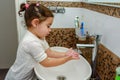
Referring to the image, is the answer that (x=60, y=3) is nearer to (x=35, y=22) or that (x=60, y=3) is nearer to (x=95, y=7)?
(x=95, y=7)

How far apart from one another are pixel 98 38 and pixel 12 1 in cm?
211

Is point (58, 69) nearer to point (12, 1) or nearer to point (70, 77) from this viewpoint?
point (70, 77)

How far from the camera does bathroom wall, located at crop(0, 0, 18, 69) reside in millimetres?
2752

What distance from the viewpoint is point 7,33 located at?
2.85 metres

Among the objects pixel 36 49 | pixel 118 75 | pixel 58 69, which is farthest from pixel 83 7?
pixel 118 75

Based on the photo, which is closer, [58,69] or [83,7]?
[58,69]

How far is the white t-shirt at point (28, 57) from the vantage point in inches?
40.6

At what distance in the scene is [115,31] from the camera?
0.88 m

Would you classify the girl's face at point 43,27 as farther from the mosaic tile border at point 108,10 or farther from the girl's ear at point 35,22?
the mosaic tile border at point 108,10

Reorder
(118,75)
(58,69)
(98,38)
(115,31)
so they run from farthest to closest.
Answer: (58,69) < (98,38) < (115,31) < (118,75)

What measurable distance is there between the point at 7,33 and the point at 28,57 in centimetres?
190

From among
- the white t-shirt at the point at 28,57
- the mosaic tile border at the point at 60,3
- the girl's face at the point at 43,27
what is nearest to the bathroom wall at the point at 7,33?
the mosaic tile border at the point at 60,3

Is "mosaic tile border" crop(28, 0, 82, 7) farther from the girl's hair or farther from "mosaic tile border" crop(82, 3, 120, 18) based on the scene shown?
the girl's hair

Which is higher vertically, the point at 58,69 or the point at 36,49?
the point at 36,49
